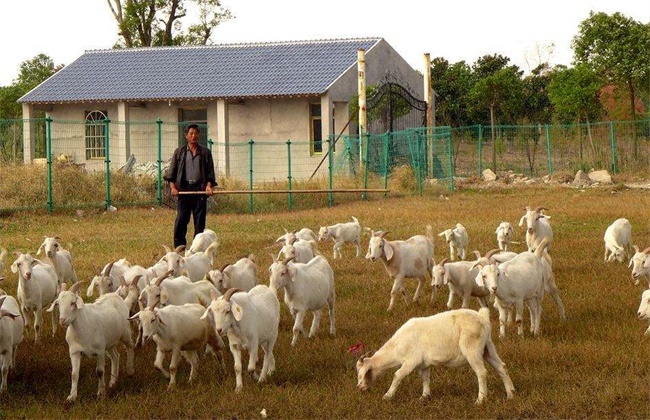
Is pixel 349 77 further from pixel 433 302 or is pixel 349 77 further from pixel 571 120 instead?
pixel 433 302

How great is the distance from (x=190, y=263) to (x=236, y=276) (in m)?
1.25

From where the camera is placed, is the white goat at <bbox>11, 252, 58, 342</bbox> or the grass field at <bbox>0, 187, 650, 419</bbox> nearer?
the grass field at <bbox>0, 187, 650, 419</bbox>

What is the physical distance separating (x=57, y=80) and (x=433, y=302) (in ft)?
96.4

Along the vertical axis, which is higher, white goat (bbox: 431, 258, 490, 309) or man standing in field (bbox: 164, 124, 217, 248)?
man standing in field (bbox: 164, 124, 217, 248)

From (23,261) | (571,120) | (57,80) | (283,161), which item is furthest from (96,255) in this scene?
(571,120)

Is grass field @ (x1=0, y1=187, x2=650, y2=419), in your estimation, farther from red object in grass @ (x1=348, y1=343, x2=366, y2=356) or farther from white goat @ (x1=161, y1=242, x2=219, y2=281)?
white goat @ (x1=161, y1=242, x2=219, y2=281)

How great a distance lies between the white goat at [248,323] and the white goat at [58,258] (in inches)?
167

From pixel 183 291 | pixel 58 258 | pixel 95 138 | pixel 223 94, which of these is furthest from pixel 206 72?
pixel 183 291

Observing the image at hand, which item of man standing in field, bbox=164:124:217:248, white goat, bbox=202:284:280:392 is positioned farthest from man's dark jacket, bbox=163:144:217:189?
white goat, bbox=202:284:280:392

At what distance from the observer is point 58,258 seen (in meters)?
13.3

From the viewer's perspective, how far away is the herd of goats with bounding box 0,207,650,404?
831 cm

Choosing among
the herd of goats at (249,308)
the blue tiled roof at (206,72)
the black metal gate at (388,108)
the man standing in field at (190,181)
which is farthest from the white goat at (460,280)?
the blue tiled roof at (206,72)

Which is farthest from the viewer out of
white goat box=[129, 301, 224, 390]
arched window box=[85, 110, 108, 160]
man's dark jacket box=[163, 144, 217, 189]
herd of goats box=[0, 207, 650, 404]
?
arched window box=[85, 110, 108, 160]

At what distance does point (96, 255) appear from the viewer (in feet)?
56.6
